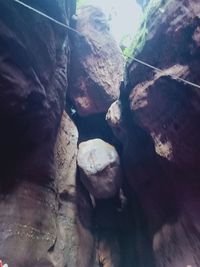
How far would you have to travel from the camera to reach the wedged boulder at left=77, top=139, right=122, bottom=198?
713 cm

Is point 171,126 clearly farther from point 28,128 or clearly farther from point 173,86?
point 28,128

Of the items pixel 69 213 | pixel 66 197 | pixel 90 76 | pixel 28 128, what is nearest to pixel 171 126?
pixel 28 128

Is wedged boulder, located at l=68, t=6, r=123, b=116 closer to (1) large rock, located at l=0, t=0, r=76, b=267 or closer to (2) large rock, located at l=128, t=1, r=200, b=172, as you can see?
(1) large rock, located at l=0, t=0, r=76, b=267

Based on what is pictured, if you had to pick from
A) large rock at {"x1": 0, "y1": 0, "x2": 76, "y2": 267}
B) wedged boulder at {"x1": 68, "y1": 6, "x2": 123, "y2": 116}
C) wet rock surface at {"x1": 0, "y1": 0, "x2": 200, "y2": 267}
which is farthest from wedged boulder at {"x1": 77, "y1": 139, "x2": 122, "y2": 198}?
wedged boulder at {"x1": 68, "y1": 6, "x2": 123, "y2": 116}

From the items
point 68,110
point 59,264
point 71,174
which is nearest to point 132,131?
point 71,174

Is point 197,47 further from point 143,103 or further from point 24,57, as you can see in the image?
point 24,57

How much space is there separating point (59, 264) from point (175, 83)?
15.3 ft

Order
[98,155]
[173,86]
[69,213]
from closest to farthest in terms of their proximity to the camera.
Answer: [173,86] < [69,213] < [98,155]

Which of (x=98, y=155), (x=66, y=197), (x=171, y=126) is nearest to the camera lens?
(x=171, y=126)

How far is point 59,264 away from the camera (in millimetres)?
5590

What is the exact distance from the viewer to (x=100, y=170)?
7105mm

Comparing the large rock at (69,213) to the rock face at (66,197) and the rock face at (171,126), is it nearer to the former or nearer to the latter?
the rock face at (66,197)

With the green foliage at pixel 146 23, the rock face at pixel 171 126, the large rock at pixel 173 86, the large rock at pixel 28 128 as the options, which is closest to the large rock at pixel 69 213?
the large rock at pixel 28 128

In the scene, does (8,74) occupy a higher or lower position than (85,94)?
higher
